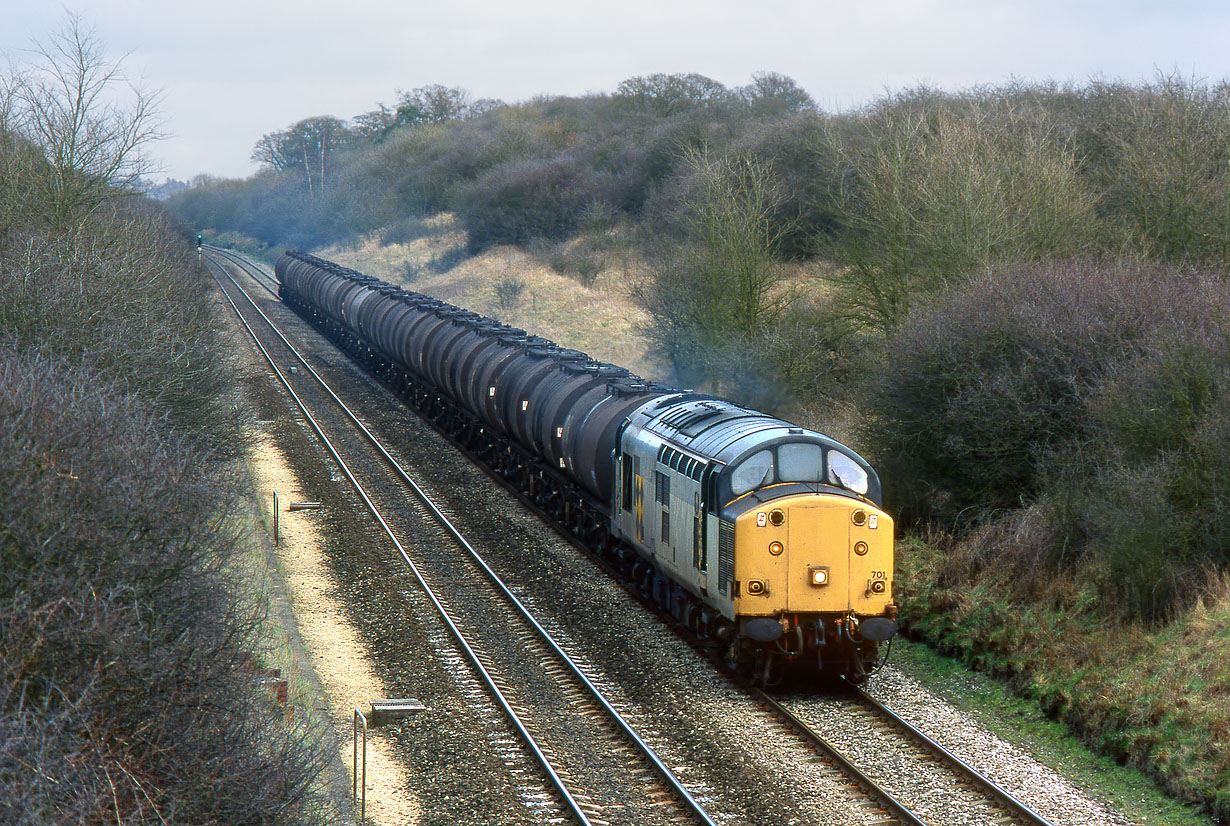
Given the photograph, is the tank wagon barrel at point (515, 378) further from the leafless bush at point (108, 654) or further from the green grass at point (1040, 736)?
the leafless bush at point (108, 654)

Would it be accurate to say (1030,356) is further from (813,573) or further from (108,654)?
(108,654)

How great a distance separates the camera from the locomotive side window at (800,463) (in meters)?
14.2

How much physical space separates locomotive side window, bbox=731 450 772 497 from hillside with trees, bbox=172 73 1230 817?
13.1ft

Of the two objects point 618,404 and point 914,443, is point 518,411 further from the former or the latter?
point 914,443

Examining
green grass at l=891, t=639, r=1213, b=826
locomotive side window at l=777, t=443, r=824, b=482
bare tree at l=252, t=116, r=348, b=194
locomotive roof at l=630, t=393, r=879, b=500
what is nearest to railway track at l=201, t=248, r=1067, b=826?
green grass at l=891, t=639, r=1213, b=826

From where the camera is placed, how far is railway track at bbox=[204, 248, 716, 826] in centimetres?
1120

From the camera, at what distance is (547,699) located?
46.1 ft

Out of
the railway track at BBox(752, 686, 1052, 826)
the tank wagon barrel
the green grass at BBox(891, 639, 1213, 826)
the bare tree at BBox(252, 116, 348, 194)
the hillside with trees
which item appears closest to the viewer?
the railway track at BBox(752, 686, 1052, 826)

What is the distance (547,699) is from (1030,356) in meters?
9.51

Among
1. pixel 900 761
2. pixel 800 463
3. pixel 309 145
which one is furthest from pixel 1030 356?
pixel 309 145

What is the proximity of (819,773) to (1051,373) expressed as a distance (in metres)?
8.97

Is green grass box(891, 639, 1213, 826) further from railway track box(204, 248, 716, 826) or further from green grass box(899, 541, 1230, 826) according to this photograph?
railway track box(204, 248, 716, 826)

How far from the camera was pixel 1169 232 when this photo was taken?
83.1 ft

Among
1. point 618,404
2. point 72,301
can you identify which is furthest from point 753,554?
point 72,301
